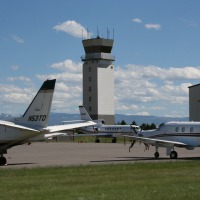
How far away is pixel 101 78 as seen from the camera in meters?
134

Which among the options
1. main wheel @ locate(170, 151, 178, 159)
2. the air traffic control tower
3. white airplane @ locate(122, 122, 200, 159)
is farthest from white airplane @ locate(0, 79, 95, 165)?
the air traffic control tower

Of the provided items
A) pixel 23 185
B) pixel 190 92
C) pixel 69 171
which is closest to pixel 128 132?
A: pixel 190 92

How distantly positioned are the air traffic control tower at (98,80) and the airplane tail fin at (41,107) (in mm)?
103224

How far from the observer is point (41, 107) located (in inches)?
1129

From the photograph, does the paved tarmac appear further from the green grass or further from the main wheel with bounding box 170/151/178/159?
the green grass

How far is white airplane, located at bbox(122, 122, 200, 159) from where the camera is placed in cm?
3319

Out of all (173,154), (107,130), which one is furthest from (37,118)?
(107,130)

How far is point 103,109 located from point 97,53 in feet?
50.4

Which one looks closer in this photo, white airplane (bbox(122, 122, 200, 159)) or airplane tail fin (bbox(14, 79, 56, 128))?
airplane tail fin (bbox(14, 79, 56, 128))

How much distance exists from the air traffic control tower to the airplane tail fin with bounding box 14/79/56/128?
103 m

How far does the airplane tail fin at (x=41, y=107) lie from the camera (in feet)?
93.7

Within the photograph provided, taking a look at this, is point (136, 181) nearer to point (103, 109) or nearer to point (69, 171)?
point (69, 171)

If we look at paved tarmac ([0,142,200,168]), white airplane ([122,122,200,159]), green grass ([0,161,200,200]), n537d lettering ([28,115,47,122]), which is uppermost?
n537d lettering ([28,115,47,122])

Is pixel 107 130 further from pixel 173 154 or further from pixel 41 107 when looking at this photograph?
pixel 41 107
